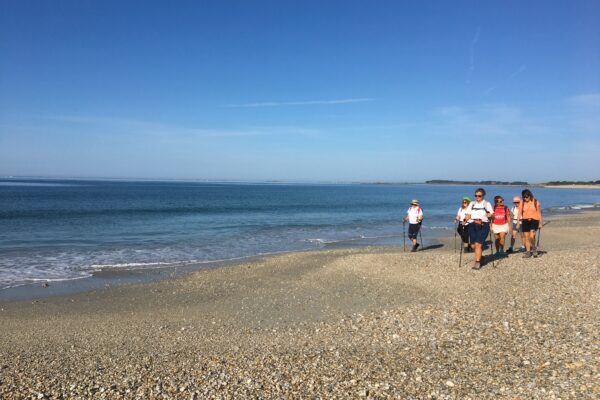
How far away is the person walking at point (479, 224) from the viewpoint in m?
11.5

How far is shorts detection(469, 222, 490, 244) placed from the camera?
11461mm

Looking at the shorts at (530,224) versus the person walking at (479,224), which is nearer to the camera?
the person walking at (479,224)

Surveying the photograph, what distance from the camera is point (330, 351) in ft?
20.7

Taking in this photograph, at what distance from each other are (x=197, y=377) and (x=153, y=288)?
669cm

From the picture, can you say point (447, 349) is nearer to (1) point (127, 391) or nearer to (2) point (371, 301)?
(2) point (371, 301)

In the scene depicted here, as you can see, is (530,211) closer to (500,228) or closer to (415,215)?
(500,228)

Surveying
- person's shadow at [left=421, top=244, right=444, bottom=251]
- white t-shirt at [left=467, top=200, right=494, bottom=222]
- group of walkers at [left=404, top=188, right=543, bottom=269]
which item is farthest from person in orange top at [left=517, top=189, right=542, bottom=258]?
person's shadow at [left=421, top=244, right=444, bottom=251]

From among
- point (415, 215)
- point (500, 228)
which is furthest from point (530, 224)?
point (415, 215)

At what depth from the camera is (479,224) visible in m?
11.5

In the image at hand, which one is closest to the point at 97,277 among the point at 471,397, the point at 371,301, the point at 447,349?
the point at 371,301

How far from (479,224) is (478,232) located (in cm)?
22

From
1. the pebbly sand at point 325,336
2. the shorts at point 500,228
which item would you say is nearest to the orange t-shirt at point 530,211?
the shorts at point 500,228

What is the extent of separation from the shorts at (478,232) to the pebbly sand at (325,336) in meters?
0.85

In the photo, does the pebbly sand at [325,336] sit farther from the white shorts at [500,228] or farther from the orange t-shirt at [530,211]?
the orange t-shirt at [530,211]
